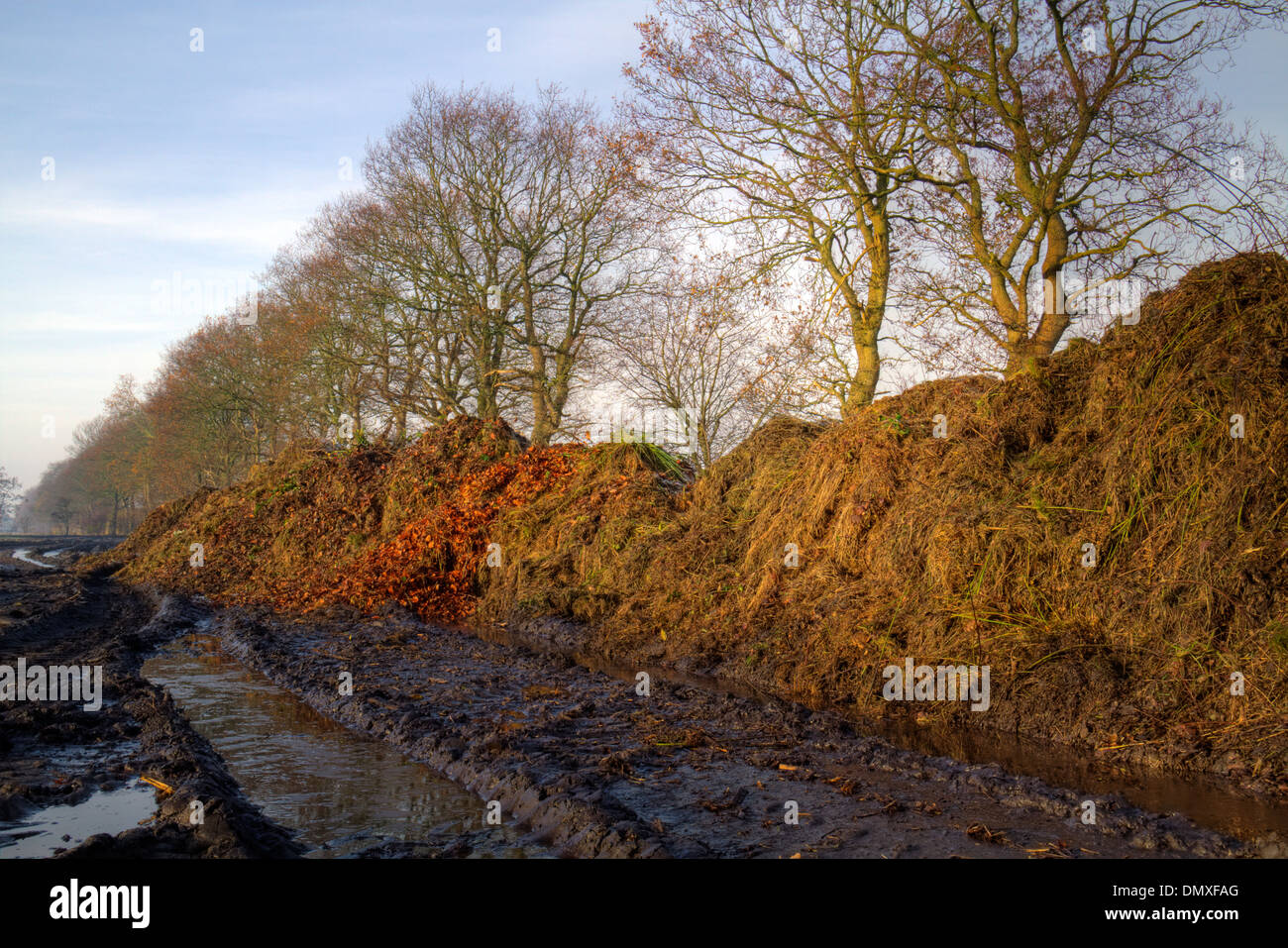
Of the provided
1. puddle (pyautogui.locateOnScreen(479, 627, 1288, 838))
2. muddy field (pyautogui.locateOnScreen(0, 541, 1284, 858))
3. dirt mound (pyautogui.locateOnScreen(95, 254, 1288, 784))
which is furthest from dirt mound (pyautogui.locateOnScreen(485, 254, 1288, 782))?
muddy field (pyautogui.locateOnScreen(0, 541, 1284, 858))

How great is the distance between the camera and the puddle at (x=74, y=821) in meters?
3.99

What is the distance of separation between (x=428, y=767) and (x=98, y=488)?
64508 mm

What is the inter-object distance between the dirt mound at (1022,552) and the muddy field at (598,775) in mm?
1395

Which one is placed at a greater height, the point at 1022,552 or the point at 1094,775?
the point at 1022,552

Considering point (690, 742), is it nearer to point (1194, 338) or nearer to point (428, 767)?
point (428, 767)

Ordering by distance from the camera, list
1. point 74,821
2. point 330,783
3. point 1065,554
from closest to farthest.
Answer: point 74,821 → point 330,783 → point 1065,554

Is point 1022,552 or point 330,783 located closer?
point 330,783

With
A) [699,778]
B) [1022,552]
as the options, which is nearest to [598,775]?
[699,778]

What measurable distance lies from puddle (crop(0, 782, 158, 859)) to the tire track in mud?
1703mm

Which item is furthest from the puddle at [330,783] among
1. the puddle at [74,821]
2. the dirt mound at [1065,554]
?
the dirt mound at [1065,554]

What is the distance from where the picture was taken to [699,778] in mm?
5320

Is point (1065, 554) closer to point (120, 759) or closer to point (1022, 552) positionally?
point (1022, 552)

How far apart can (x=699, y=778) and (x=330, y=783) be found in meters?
2.30
